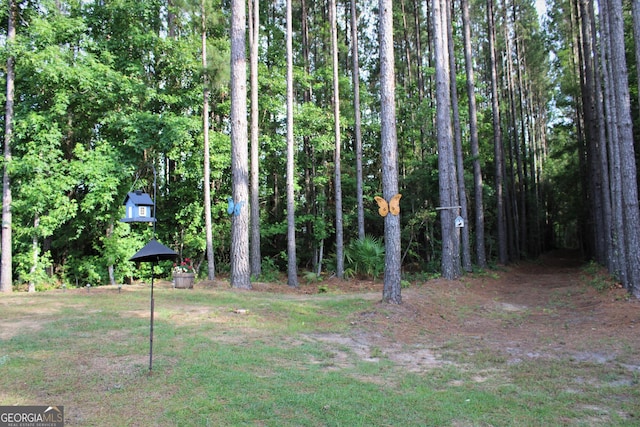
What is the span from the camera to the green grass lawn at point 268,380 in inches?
159

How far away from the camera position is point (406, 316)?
9094 mm

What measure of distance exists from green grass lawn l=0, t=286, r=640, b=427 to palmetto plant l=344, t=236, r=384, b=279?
31.1 feet

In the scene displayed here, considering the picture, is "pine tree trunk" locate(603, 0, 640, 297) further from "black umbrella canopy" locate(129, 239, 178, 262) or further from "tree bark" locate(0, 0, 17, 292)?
"tree bark" locate(0, 0, 17, 292)

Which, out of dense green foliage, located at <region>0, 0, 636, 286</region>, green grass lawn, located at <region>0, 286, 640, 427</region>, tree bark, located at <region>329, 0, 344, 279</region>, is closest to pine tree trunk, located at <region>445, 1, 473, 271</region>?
dense green foliage, located at <region>0, 0, 636, 286</region>

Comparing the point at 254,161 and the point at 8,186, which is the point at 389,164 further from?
the point at 8,186

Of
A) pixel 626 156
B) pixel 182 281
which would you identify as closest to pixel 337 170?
pixel 182 281

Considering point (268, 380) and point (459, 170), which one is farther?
point (459, 170)

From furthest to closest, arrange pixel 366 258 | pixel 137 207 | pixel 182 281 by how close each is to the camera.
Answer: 1. pixel 366 258
2. pixel 182 281
3. pixel 137 207

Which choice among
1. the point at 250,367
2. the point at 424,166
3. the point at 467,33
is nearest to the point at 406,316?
the point at 250,367

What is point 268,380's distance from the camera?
16.4ft

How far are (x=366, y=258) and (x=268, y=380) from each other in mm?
12833

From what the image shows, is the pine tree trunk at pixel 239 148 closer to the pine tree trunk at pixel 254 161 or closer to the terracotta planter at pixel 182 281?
the terracotta planter at pixel 182 281

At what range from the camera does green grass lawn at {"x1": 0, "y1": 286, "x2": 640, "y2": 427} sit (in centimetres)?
405

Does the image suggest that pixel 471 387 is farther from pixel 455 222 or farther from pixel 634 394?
pixel 455 222
